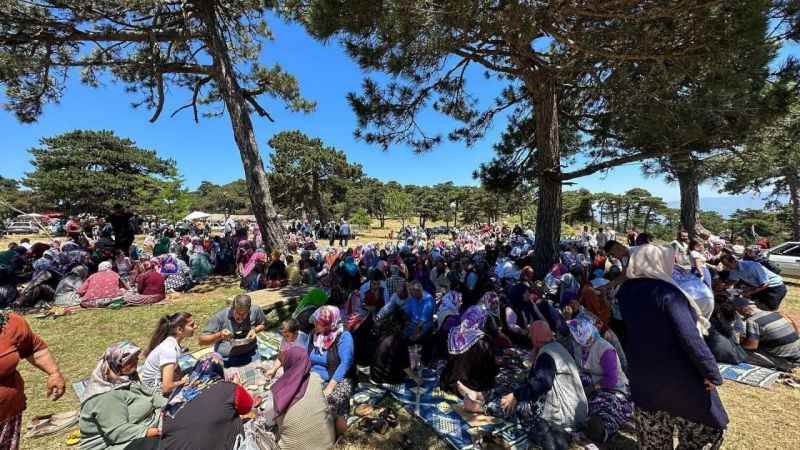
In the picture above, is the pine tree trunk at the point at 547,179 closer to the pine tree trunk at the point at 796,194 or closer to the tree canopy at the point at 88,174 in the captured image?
the pine tree trunk at the point at 796,194

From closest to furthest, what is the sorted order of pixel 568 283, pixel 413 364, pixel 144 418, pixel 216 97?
pixel 144 418
pixel 413 364
pixel 568 283
pixel 216 97

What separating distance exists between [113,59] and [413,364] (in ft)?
32.2

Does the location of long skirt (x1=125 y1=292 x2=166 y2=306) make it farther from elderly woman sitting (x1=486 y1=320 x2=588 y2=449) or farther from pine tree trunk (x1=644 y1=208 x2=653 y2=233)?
pine tree trunk (x1=644 y1=208 x2=653 y2=233)

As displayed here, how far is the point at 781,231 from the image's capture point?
2691cm

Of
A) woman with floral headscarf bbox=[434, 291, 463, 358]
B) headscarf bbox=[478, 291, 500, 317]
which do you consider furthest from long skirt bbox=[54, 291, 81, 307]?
headscarf bbox=[478, 291, 500, 317]

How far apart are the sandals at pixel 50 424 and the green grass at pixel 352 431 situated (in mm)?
77

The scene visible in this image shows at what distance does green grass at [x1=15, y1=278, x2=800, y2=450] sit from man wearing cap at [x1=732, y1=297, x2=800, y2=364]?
67 cm

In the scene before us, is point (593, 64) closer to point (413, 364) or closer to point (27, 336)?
point (413, 364)

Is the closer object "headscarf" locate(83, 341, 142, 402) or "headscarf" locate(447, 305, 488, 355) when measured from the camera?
"headscarf" locate(83, 341, 142, 402)

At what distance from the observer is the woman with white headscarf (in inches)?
72.6

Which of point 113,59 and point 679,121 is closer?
point 679,121

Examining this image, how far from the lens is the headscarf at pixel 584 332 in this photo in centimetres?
278

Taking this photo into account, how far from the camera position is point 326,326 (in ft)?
10.5

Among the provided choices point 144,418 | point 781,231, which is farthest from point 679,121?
point 781,231
